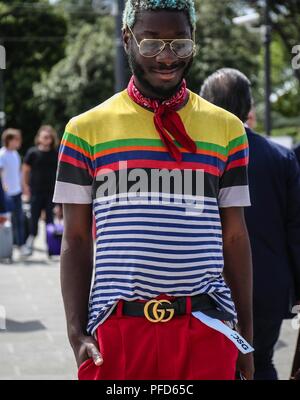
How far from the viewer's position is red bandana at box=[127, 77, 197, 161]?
2453 mm

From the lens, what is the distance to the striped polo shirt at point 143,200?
8.00 ft

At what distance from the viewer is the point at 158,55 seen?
8.18 ft

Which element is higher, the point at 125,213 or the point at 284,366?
the point at 125,213

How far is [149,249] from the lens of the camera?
2.44 metres

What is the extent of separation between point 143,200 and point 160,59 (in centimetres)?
40

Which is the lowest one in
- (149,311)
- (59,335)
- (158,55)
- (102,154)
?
(59,335)

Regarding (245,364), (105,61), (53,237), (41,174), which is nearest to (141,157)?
(245,364)

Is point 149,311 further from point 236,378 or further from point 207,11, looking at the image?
point 207,11

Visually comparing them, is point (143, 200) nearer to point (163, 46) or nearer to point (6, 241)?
point (163, 46)

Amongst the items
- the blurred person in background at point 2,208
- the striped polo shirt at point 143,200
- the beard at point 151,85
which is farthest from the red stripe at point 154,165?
the blurred person in background at point 2,208

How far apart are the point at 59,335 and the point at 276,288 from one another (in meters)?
3.21

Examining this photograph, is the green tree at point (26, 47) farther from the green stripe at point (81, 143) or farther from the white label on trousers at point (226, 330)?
the white label on trousers at point (226, 330)

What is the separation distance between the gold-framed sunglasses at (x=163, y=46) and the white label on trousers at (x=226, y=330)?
0.74 metres
